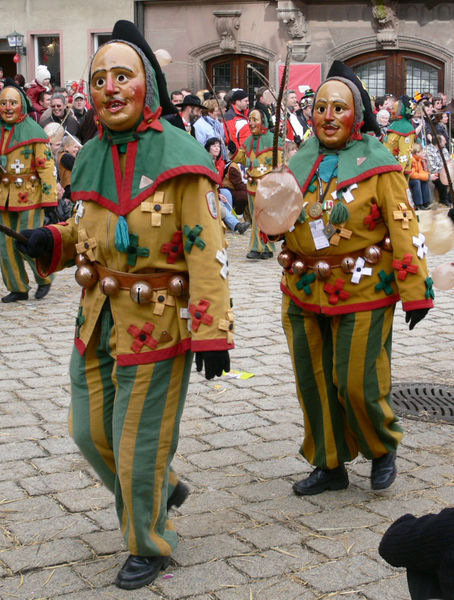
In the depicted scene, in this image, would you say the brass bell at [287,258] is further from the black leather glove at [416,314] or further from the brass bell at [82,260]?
the brass bell at [82,260]

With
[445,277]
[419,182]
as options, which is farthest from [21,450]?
[419,182]

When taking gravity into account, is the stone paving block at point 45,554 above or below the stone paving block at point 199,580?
above

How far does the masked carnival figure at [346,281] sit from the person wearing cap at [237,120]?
1032 cm

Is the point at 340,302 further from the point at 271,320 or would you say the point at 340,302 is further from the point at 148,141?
the point at 271,320

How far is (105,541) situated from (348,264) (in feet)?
5.33

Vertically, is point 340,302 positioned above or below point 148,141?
below

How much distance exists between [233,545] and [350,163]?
1.78 meters

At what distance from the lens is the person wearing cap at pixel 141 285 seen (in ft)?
12.5

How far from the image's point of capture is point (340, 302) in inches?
186

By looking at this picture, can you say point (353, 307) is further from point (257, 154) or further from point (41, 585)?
point (257, 154)

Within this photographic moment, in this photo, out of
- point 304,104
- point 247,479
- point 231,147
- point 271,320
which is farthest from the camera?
point 304,104

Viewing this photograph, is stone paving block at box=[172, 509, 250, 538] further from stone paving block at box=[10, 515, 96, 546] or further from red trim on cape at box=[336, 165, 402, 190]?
red trim on cape at box=[336, 165, 402, 190]

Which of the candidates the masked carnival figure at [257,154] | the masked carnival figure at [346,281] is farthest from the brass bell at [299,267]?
the masked carnival figure at [257,154]

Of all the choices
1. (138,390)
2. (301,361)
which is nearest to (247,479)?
(301,361)
